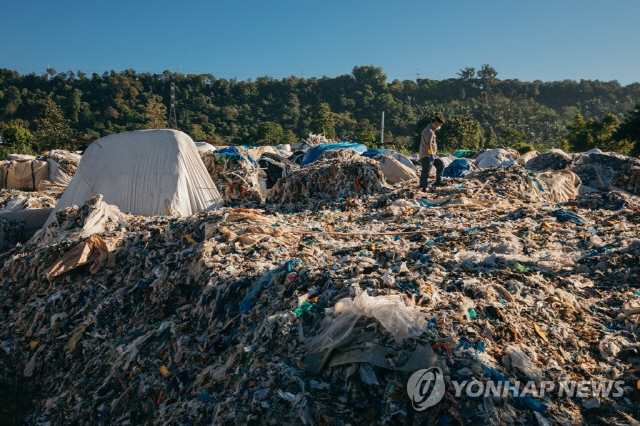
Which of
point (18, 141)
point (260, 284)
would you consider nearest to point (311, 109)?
point (18, 141)

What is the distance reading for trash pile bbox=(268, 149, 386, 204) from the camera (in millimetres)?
9070

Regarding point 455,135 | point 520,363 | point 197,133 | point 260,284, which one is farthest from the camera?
point 197,133

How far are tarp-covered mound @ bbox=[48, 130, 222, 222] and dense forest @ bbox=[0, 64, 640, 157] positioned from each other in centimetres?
1718

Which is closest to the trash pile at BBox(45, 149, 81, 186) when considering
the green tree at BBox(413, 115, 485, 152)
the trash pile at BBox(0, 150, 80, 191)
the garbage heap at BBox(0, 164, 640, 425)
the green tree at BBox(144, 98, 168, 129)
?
the trash pile at BBox(0, 150, 80, 191)

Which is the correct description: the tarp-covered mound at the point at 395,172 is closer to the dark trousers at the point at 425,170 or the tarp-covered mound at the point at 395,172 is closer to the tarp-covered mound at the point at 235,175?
the dark trousers at the point at 425,170

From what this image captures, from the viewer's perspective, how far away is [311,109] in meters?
57.8

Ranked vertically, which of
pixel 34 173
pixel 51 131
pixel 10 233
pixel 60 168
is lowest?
pixel 10 233

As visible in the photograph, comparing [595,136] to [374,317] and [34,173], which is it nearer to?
[34,173]

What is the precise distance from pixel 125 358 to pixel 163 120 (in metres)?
33.9

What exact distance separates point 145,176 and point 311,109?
51.4 metres

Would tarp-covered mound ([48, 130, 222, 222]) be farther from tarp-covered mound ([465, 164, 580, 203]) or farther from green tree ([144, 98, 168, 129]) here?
green tree ([144, 98, 168, 129])

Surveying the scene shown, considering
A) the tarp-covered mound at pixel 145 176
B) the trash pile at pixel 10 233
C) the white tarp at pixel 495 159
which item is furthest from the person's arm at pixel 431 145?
the white tarp at pixel 495 159

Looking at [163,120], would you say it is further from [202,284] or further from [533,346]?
[533,346]

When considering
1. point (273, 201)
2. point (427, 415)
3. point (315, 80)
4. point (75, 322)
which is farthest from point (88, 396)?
point (315, 80)
